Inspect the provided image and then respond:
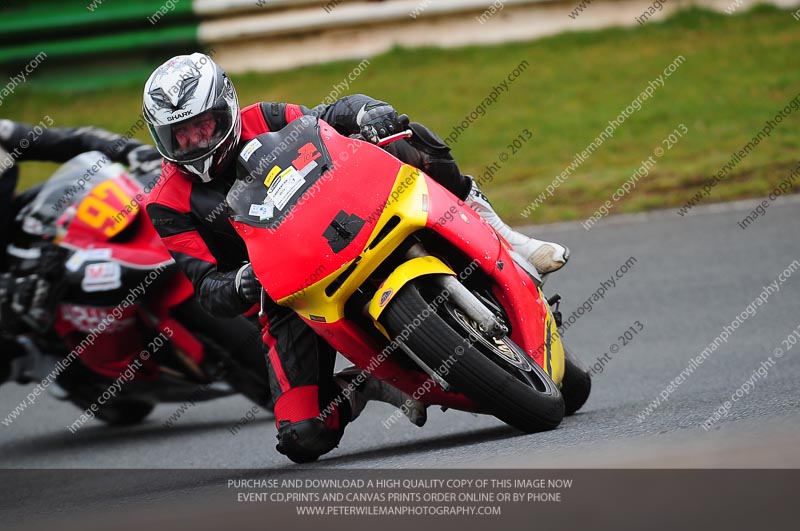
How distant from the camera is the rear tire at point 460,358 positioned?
4082 millimetres

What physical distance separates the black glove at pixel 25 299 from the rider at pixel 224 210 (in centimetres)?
169

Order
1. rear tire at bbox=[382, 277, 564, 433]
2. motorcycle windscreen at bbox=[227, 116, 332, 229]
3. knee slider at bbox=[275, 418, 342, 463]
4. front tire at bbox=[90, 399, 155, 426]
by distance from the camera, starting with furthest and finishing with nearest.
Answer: front tire at bbox=[90, 399, 155, 426] < knee slider at bbox=[275, 418, 342, 463] < motorcycle windscreen at bbox=[227, 116, 332, 229] < rear tire at bbox=[382, 277, 564, 433]

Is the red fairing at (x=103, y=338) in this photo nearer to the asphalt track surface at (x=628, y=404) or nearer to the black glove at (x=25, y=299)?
the black glove at (x=25, y=299)

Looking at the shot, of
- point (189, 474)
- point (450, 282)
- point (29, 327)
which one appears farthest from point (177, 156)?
point (29, 327)

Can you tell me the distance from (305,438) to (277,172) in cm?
122

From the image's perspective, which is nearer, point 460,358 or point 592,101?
point 460,358

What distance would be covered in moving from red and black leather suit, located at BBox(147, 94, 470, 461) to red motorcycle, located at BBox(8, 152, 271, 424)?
4.14ft

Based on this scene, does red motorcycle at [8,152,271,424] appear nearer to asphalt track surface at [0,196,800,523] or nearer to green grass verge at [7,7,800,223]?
asphalt track surface at [0,196,800,523]

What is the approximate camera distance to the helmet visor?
15.0 ft

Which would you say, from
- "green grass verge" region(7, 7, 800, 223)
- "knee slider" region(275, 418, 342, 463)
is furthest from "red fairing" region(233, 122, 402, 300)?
"green grass verge" region(7, 7, 800, 223)

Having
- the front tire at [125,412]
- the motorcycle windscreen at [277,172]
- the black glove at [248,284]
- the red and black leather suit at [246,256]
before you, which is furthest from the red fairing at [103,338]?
the motorcycle windscreen at [277,172]

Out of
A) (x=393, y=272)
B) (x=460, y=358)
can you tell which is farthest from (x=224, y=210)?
(x=460, y=358)

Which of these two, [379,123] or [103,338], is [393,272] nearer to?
[379,123]

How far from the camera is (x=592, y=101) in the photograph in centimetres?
1267
